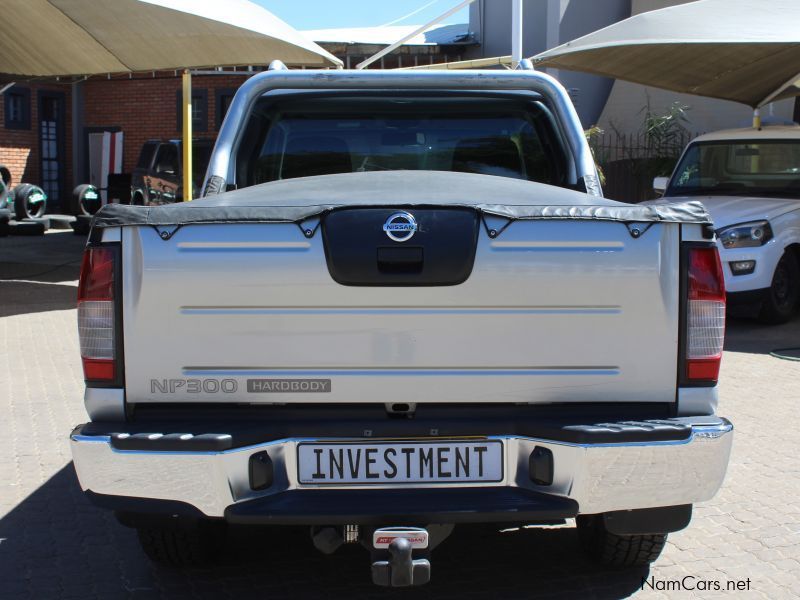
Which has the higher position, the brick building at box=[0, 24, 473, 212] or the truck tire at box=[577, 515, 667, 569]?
the brick building at box=[0, 24, 473, 212]

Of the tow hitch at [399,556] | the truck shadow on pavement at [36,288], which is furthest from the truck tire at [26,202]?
the tow hitch at [399,556]

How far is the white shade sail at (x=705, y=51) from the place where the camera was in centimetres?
1266

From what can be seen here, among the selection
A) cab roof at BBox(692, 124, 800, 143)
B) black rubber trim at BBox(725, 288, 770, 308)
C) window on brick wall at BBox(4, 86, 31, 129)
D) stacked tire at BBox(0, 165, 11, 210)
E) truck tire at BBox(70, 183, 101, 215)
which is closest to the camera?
black rubber trim at BBox(725, 288, 770, 308)

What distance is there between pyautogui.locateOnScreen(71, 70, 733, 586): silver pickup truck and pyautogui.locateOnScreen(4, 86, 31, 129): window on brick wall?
22470 mm

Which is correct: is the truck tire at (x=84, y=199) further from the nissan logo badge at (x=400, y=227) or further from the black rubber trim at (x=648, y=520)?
the black rubber trim at (x=648, y=520)

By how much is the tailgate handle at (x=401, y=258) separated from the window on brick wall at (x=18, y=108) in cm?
2279

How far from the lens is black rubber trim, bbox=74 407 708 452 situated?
3.18 m

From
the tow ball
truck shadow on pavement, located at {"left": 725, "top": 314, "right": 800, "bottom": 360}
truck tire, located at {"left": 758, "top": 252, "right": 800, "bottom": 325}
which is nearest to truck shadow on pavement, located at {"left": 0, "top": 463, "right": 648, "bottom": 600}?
the tow ball

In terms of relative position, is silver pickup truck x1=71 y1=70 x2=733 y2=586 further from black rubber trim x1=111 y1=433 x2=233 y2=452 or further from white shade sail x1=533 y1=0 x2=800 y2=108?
white shade sail x1=533 y1=0 x2=800 y2=108

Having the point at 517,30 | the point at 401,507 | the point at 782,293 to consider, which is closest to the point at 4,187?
the point at 517,30

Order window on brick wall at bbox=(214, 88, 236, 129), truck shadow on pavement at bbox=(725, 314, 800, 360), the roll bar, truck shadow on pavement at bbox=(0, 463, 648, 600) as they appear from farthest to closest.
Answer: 1. window on brick wall at bbox=(214, 88, 236, 129)
2. truck shadow on pavement at bbox=(725, 314, 800, 360)
3. the roll bar
4. truck shadow on pavement at bbox=(0, 463, 648, 600)

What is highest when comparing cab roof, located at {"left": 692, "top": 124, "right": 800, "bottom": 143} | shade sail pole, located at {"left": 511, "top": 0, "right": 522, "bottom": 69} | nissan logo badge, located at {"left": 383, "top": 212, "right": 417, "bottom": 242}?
shade sail pole, located at {"left": 511, "top": 0, "right": 522, "bottom": 69}

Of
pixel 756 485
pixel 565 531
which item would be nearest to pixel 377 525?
pixel 565 531

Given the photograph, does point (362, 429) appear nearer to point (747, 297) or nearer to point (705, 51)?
point (747, 297)
